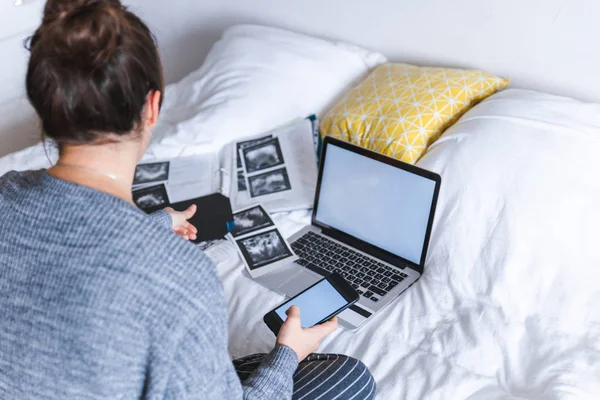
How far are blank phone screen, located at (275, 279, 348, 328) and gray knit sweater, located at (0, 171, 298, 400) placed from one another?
449mm

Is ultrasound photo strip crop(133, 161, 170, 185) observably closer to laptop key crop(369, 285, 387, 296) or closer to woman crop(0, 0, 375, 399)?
laptop key crop(369, 285, 387, 296)

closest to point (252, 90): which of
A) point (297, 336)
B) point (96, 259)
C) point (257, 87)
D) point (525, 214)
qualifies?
point (257, 87)

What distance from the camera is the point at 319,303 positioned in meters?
1.31

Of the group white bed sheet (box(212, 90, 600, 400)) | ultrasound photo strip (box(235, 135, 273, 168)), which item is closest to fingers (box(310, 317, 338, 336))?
white bed sheet (box(212, 90, 600, 400))

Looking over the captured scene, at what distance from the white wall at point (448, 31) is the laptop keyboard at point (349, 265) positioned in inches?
27.5

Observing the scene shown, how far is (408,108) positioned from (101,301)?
3.70 feet

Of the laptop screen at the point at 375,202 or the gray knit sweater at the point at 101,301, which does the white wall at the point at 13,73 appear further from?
the gray knit sweater at the point at 101,301

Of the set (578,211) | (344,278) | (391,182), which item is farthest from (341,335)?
(578,211)

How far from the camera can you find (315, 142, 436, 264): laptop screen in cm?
146

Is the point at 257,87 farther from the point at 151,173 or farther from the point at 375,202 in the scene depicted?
the point at 375,202

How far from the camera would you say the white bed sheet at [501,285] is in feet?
4.01

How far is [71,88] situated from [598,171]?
112 centimetres

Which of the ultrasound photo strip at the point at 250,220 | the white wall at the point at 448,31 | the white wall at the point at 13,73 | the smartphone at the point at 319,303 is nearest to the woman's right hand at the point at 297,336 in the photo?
the smartphone at the point at 319,303

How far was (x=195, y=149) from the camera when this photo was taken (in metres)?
1.88
